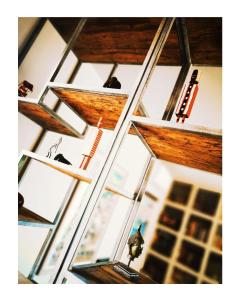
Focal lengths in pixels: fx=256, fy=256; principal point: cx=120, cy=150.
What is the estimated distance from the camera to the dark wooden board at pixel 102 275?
1.14 meters

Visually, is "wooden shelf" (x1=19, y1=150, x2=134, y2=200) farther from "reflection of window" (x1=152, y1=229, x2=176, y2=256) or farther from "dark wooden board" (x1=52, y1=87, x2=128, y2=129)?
"reflection of window" (x1=152, y1=229, x2=176, y2=256)

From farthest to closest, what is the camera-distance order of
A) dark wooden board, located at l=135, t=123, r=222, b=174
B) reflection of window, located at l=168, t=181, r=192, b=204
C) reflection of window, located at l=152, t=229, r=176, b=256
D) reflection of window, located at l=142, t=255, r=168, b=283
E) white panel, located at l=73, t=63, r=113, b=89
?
reflection of window, located at l=168, t=181, r=192, b=204 → reflection of window, located at l=152, t=229, r=176, b=256 → reflection of window, located at l=142, t=255, r=168, b=283 → white panel, located at l=73, t=63, r=113, b=89 → dark wooden board, located at l=135, t=123, r=222, b=174

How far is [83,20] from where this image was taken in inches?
80.3

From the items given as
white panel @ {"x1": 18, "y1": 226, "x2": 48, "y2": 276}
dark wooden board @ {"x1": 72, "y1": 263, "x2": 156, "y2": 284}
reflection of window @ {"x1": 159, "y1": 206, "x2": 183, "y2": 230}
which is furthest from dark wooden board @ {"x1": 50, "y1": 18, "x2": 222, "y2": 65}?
reflection of window @ {"x1": 159, "y1": 206, "x2": 183, "y2": 230}

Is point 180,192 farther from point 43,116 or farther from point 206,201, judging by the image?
point 43,116

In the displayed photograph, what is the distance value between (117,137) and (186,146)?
0.37 meters

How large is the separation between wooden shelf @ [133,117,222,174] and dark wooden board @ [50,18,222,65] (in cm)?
79

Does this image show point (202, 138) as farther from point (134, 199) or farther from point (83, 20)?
point (83, 20)

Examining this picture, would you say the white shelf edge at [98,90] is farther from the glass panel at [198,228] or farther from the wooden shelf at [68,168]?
the glass panel at [198,228]

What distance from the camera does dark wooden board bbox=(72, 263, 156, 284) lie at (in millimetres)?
1143

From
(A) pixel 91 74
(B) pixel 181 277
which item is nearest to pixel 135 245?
(A) pixel 91 74
